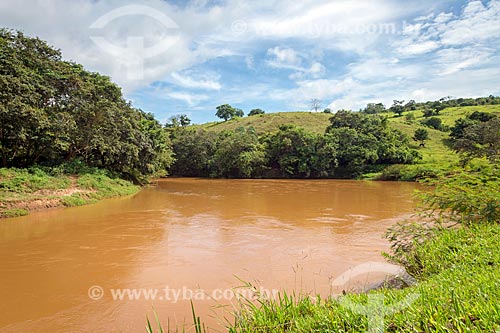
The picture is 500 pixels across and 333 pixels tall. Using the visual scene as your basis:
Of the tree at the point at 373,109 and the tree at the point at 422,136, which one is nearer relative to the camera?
the tree at the point at 422,136

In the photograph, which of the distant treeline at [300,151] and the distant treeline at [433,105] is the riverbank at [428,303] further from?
the distant treeline at [433,105]

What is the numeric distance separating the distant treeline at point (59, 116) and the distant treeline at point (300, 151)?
15333 millimetres

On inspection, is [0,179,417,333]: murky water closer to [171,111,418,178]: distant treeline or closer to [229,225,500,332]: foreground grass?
[229,225,500,332]: foreground grass

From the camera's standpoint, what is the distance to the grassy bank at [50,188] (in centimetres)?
1239

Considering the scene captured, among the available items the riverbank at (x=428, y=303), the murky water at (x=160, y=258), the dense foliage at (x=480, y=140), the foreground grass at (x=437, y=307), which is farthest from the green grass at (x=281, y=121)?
the foreground grass at (x=437, y=307)

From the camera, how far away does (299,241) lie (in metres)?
8.61

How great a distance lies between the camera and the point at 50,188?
14469mm

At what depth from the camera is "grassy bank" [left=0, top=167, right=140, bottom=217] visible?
12.4 meters

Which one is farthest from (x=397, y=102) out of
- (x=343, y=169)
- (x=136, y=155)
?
(x=136, y=155)

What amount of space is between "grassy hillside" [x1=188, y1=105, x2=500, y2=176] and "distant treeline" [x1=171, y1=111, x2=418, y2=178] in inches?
138

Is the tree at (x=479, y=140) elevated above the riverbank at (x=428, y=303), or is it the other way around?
the tree at (x=479, y=140)

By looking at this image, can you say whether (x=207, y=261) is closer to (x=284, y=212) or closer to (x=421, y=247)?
(x=421, y=247)

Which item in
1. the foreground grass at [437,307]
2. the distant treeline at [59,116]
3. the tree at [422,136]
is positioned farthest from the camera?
the tree at [422,136]

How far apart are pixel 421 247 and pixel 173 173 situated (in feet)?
133
